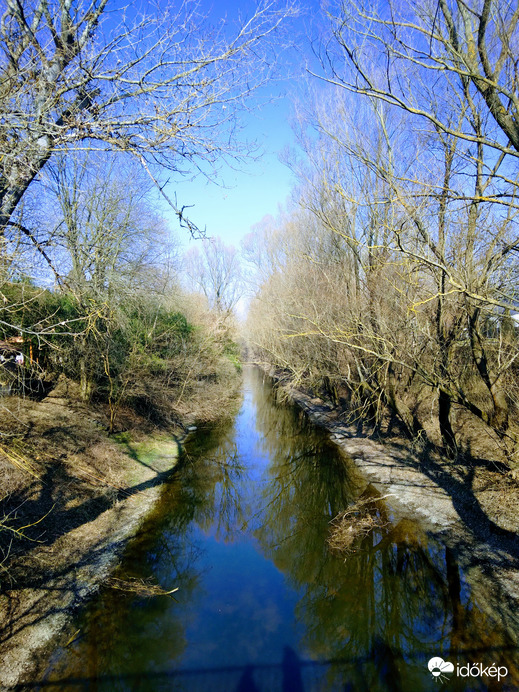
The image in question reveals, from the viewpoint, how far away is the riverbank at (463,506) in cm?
615

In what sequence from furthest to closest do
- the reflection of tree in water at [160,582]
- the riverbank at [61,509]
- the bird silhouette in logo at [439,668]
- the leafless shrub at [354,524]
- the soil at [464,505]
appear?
the leafless shrub at [354,524] < the soil at [464,505] < the riverbank at [61,509] < the reflection of tree in water at [160,582] < the bird silhouette in logo at [439,668]

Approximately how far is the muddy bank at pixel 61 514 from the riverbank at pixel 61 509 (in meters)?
0.02

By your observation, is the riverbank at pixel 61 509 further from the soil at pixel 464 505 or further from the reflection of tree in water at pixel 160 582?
the soil at pixel 464 505

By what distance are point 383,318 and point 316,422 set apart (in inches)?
323

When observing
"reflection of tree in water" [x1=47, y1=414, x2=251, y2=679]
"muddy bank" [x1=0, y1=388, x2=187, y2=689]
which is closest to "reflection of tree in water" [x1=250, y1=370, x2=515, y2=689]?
"reflection of tree in water" [x1=47, y1=414, x2=251, y2=679]

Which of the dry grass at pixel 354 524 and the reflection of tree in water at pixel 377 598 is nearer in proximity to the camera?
the reflection of tree in water at pixel 377 598

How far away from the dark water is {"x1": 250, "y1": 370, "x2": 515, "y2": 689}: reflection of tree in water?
0.06 ft

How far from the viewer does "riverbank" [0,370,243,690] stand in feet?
17.3

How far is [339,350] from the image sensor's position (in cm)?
1381

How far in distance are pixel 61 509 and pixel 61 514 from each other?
0.45 feet

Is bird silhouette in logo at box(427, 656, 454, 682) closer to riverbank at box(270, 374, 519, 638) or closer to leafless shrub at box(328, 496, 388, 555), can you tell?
riverbank at box(270, 374, 519, 638)

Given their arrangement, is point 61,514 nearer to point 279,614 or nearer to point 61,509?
point 61,509

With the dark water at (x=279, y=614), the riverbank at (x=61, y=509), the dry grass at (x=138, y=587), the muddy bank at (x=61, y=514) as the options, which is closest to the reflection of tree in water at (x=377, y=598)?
the dark water at (x=279, y=614)

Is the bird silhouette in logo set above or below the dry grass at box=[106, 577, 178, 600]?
above
